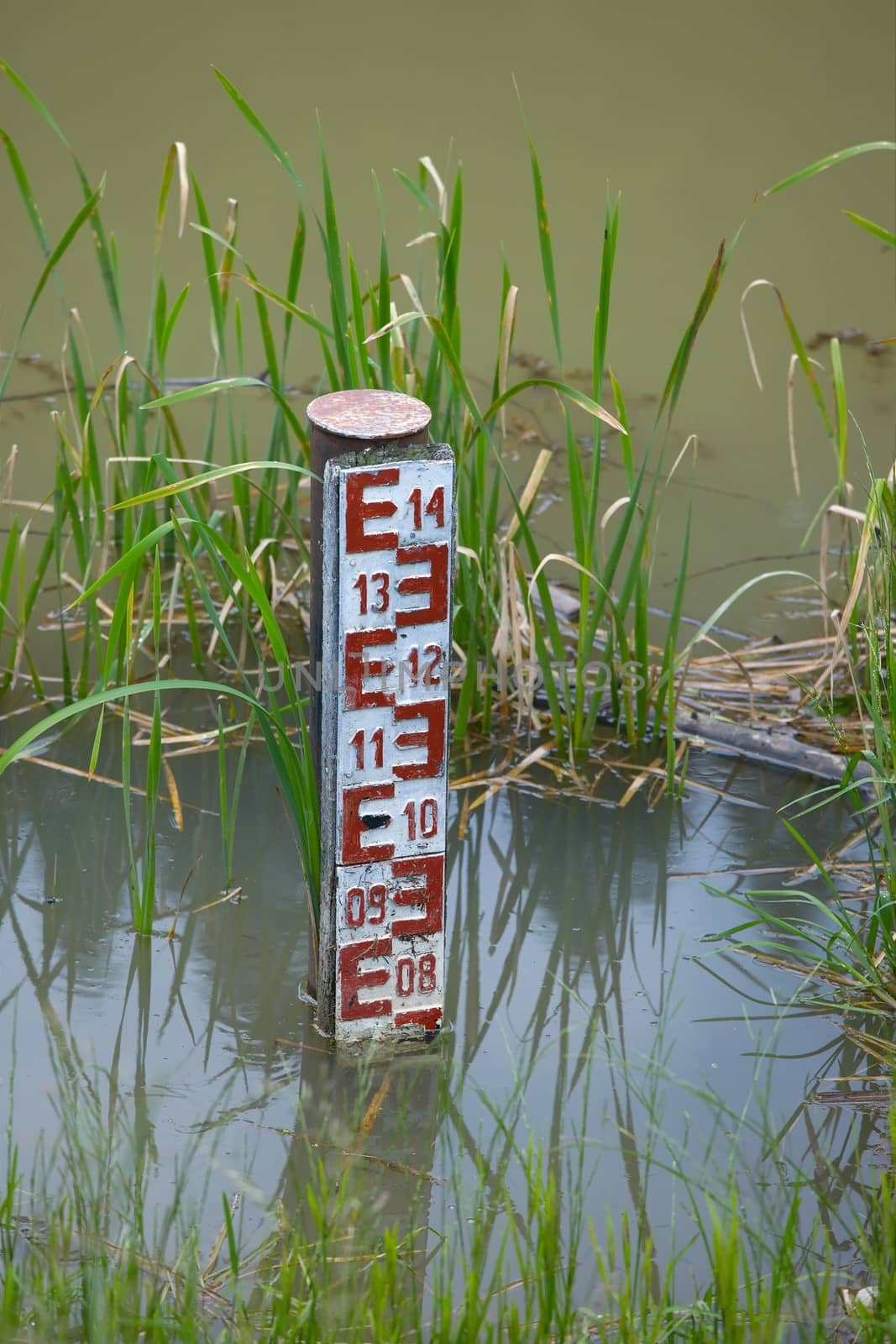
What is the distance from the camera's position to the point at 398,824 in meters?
1.58

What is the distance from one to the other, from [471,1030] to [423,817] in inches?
10.7

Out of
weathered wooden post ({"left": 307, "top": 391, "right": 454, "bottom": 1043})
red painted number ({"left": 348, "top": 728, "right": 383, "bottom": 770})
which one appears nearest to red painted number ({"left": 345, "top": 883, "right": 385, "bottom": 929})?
weathered wooden post ({"left": 307, "top": 391, "right": 454, "bottom": 1043})

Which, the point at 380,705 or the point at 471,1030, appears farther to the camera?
the point at 471,1030

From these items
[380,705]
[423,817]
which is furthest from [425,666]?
[423,817]

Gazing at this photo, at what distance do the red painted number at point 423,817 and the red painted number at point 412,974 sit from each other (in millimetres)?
137

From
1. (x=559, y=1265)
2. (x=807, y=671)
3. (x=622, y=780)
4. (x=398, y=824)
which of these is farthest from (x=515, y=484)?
(x=559, y=1265)

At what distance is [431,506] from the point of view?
1.50 meters

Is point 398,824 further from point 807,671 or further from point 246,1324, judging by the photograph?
point 807,671

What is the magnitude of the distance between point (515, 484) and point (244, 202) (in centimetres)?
182

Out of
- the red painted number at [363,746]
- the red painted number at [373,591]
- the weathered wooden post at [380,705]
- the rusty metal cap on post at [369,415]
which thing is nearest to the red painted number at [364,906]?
the weathered wooden post at [380,705]

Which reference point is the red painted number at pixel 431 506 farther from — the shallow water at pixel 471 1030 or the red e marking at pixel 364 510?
the shallow water at pixel 471 1030

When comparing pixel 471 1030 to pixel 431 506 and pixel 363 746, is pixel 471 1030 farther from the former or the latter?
pixel 431 506

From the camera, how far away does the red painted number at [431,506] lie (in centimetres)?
149

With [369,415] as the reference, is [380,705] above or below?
below
